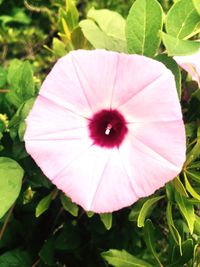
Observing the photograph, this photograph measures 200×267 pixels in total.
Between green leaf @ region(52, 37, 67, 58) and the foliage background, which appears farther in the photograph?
green leaf @ region(52, 37, 67, 58)

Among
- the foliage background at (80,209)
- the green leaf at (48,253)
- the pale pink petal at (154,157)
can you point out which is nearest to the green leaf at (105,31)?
the foliage background at (80,209)

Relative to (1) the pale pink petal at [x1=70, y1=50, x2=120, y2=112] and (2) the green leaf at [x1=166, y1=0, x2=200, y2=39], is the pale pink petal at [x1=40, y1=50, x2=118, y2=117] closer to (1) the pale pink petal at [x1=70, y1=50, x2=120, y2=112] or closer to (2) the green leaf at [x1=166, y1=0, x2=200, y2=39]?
(1) the pale pink petal at [x1=70, y1=50, x2=120, y2=112]

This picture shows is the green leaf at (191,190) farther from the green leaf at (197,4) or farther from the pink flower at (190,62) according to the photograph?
the green leaf at (197,4)

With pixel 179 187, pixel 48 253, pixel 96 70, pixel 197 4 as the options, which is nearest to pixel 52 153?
pixel 96 70

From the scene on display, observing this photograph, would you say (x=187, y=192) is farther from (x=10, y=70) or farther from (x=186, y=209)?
(x=10, y=70)

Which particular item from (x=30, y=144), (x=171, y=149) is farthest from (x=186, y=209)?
(x=30, y=144)

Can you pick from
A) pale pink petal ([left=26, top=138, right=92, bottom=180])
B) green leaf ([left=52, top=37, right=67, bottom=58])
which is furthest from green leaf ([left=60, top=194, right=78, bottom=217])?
green leaf ([left=52, top=37, right=67, bottom=58])

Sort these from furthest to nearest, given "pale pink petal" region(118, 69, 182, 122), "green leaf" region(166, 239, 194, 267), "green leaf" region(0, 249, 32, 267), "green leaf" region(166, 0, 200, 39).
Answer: "green leaf" region(0, 249, 32, 267)
"green leaf" region(166, 239, 194, 267)
"green leaf" region(166, 0, 200, 39)
"pale pink petal" region(118, 69, 182, 122)

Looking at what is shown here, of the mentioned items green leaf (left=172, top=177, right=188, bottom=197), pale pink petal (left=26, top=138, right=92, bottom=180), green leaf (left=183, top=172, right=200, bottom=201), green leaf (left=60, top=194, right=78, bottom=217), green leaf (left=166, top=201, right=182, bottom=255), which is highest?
pale pink petal (left=26, top=138, right=92, bottom=180)
